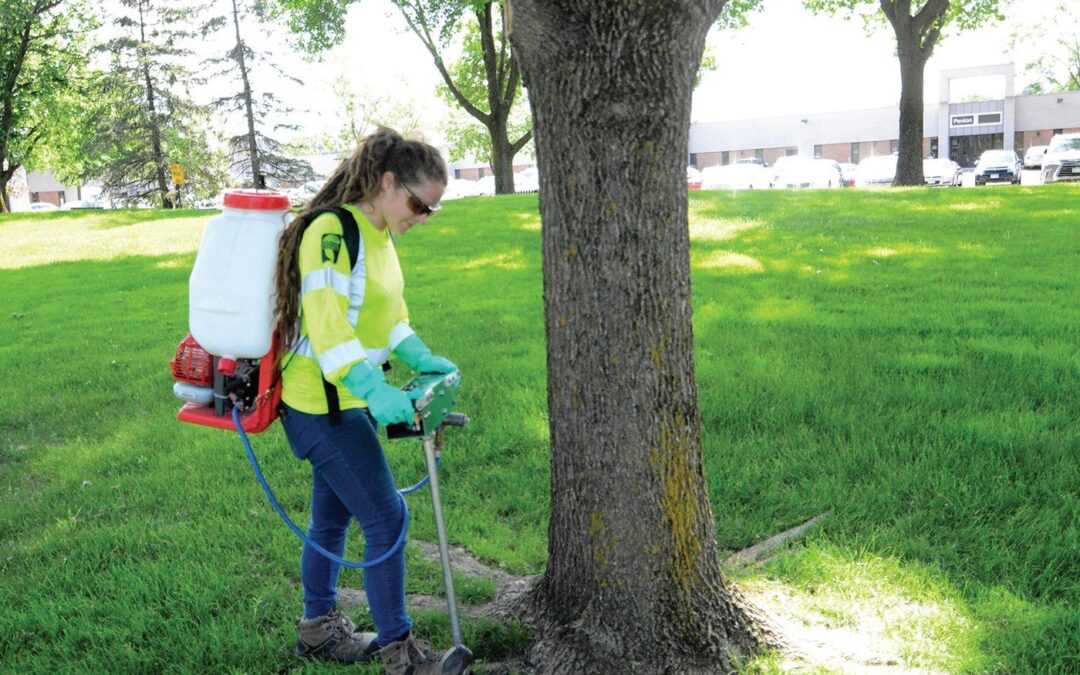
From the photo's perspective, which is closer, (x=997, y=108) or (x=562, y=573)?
(x=562, y=573)

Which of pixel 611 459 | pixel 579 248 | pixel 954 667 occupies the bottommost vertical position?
pixel 954 667

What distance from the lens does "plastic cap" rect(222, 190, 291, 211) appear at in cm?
275

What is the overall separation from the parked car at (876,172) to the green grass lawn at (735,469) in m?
28.4

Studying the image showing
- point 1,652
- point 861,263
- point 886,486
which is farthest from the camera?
point 861,263

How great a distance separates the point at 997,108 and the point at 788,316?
55547mm

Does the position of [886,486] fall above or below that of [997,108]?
below

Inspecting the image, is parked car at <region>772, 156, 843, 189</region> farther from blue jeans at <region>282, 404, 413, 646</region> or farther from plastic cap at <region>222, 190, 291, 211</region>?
plastic cap at <region>222, 190, 291, 211</region>

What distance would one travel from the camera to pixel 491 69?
29578 mm

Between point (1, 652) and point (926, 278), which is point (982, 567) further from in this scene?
point (926, 278)

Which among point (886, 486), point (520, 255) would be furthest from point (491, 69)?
point (886, 486)

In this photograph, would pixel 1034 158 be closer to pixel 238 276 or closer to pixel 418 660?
pixel 418 660

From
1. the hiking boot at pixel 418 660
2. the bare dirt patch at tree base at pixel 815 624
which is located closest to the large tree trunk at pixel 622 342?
the bare dirt patch at tree base at pixel 815 624

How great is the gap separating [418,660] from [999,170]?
37031mm

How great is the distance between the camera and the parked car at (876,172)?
3644 centimetres
